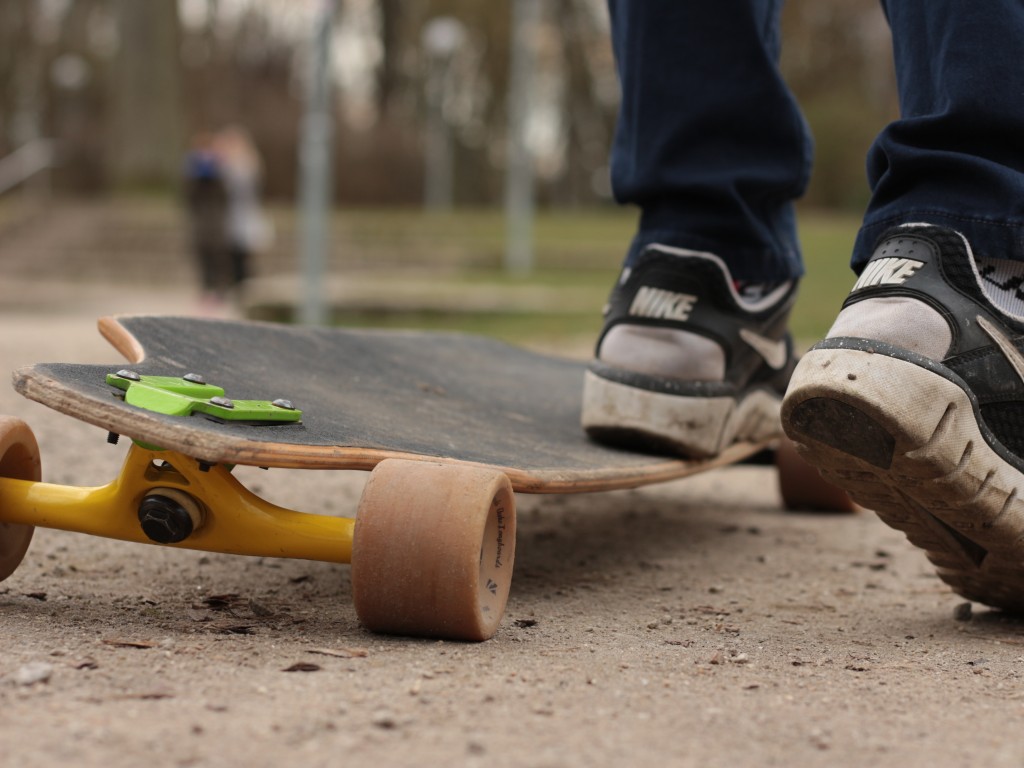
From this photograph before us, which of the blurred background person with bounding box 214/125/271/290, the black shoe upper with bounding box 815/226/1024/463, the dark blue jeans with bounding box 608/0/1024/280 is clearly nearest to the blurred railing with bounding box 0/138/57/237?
the blurred background person with bounding box 214/125/271/290

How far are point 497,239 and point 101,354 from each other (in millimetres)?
12310

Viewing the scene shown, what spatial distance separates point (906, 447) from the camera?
1304 millimetres

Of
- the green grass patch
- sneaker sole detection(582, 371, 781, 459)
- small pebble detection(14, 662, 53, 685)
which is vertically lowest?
the green grass patch

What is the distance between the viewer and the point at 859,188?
1144 inches

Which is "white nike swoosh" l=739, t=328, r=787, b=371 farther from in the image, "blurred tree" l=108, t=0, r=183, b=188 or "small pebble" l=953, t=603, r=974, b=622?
"blurred tree" l=108, t=0, r=183, b=188

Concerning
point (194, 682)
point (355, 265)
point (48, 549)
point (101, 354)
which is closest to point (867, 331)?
point (194, 682)

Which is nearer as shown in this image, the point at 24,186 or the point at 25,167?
the point at 25,167

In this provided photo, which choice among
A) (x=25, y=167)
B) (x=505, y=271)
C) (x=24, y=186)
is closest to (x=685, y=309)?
(x=505, y=271)

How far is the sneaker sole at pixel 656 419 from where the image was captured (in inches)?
71.1

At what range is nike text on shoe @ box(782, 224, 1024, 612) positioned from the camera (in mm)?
1311

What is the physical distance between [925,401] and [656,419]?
545mm

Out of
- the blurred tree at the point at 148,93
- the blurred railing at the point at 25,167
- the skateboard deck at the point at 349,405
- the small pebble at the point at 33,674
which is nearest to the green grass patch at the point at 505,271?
the blurred tree at the point at 148,93

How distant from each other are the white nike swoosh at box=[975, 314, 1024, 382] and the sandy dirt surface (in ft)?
1.05

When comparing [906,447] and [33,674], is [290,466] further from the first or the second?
[906,447]
